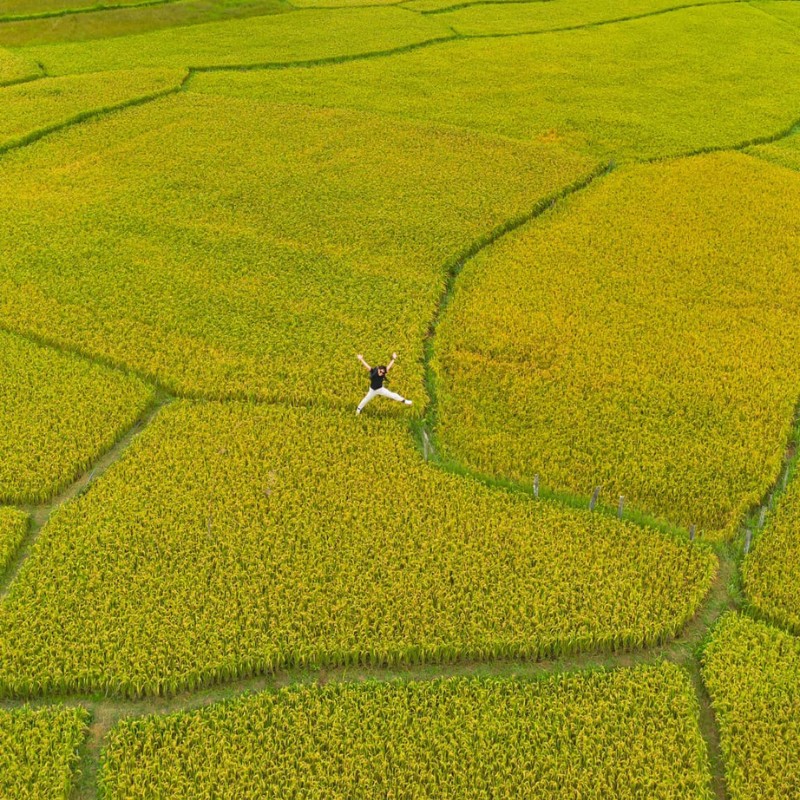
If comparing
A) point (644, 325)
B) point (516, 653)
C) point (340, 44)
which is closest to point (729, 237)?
point (644, 325)

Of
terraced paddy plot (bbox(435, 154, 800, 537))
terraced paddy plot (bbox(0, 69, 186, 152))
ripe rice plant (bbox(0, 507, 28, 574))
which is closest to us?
ripe rice plant (bbox(0, 507, 28, 574))

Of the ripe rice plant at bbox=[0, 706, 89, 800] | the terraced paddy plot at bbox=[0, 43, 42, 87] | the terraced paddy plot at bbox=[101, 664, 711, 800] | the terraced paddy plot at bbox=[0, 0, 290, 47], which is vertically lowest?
the terraced paddy plot at bbox=[101, 664, 711, 800]

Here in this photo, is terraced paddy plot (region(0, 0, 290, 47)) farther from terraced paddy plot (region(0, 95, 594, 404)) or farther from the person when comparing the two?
the person

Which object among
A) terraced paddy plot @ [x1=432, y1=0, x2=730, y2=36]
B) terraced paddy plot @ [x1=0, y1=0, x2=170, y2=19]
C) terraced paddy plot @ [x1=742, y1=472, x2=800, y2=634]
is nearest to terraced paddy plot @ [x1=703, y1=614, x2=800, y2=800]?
terraced paddy plot @ [x1=742, y1=472, x2=800, y2=634]

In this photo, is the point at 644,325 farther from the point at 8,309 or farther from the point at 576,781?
the point at 8,309

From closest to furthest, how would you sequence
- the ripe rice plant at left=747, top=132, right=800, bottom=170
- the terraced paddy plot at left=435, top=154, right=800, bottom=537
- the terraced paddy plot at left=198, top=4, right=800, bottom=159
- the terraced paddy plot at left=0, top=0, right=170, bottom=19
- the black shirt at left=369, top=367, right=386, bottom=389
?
the terraced paddy plot at left=435, top=154, right=800, bottom=537 → the black shirt at left=369, top=367, right=386, bottom=389 → the ripe rice plant at left=747, top=132, right=800, bottom=170 → the terraced paddy plot at left=198, top=4, right=800, bottom=159 → the terraced paddy plot at left=0, top=0, right=170, bottom=19

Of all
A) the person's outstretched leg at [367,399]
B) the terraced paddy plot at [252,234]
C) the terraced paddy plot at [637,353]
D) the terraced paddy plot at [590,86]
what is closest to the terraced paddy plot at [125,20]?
the terraced paddy plot at [590,86]

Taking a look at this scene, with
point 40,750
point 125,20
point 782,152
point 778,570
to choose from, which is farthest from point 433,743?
point 125,20
